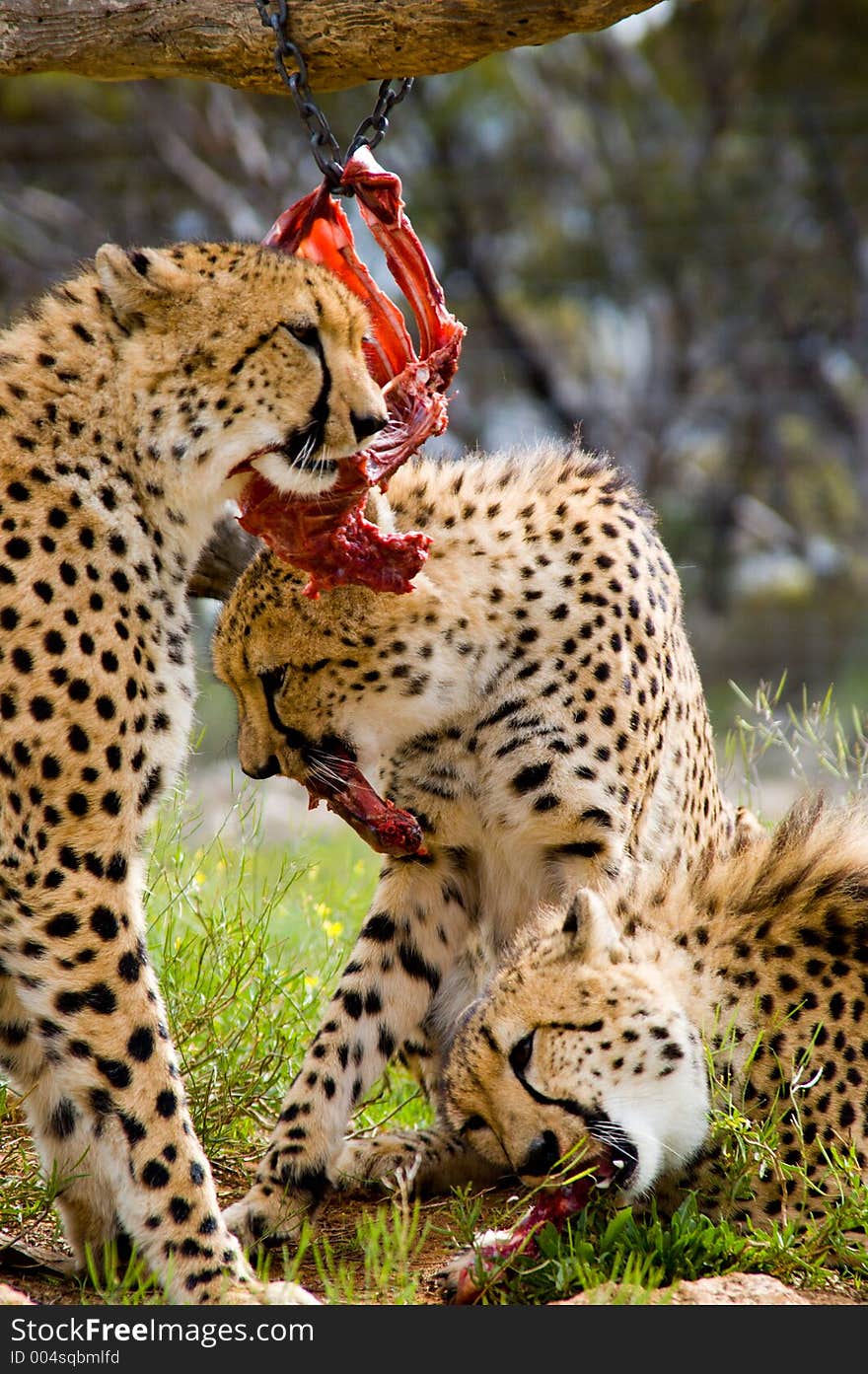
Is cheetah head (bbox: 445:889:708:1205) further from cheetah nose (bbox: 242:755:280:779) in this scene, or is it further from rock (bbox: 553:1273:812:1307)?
cheetah nose (bbox: 242:755:280:779)

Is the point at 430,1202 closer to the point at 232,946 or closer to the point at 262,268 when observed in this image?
the point at 232,946

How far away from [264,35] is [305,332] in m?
0.61

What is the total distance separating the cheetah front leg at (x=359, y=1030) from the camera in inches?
141

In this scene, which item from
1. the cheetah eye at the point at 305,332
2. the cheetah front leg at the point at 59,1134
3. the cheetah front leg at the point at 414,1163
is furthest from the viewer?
the cheetah front leg at the point at 414,1163

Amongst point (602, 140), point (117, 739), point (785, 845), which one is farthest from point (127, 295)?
point (602, 140)

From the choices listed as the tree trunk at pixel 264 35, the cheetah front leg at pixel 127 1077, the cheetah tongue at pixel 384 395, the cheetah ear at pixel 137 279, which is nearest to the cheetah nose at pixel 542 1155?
the cheetah front leg at pixel 127 1077

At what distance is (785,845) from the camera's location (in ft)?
11.7

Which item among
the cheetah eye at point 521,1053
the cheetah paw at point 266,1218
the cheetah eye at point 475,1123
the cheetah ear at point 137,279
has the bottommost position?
the cheetah paw at point 266,1218

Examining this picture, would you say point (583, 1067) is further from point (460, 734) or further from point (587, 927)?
point (460, 734)

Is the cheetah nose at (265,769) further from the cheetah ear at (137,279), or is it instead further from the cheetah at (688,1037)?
the cheetah ear at (137,279)

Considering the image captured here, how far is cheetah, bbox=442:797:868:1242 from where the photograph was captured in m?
3.09

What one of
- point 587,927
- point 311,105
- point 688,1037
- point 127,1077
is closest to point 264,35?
point 311,105

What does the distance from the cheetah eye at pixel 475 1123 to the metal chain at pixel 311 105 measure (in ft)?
5.91

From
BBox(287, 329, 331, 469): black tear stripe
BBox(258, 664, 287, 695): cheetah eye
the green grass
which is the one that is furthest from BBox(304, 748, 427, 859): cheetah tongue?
BBox(287, 329, 331, 469): black tear stripe
